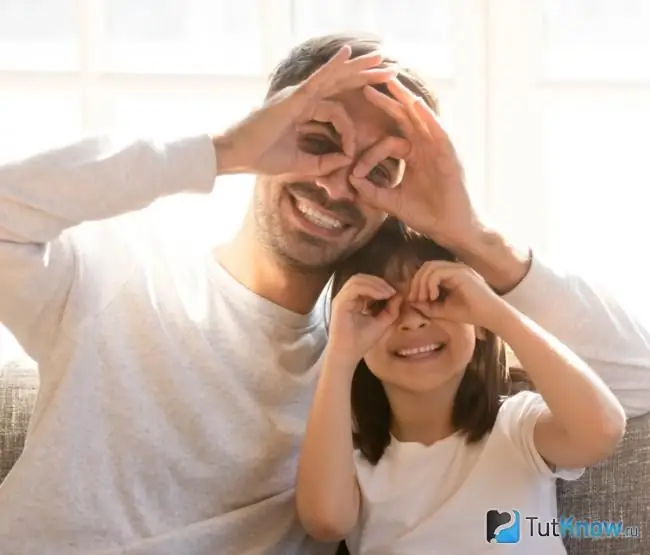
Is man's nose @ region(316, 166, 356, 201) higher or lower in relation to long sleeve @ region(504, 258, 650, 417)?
higher

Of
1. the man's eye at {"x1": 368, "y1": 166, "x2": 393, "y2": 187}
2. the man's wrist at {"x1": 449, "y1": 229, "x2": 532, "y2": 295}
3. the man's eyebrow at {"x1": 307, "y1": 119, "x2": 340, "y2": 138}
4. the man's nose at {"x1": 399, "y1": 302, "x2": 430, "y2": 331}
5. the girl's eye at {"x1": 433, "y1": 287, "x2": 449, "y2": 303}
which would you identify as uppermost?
the man's eyebrow at {"x1": 307, "y1": 119, "x2": 340, "y2": 138}

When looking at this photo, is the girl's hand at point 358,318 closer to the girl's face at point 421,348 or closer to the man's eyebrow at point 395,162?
the girl's face at point 421,348

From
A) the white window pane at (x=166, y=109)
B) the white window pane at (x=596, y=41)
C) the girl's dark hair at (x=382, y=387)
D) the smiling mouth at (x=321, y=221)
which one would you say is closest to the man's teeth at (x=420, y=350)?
the girl's dark hair at (x=382, y=387)

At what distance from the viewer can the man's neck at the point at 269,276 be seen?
1.49m

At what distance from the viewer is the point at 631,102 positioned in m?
1.92

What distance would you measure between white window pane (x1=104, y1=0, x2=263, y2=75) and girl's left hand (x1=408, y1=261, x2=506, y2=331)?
2.40 ft

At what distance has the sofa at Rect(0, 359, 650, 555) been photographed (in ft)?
Result: 4.77

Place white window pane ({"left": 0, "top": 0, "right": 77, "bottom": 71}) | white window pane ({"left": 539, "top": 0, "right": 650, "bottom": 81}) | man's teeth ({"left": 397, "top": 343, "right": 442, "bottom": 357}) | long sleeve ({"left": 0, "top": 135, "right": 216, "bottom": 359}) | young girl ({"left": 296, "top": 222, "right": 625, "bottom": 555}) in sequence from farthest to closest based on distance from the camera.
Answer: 1. white window pane ({"left": 539, "top": 0, "right": 650, "bottom": 81})
2. white window pane ({"left": 0, "top": 0, "right": 77, "bottom": 71})
3. man's teeth ({"left": 397, "top": 343, "right": 442, "bottom": 357})
4. young girl ({"left": 296, "top": 222, "right": 625, "bottom": 555})
5. long sleeve ({"left": 0, "top": 135, "right": 216, "bottom": 359})

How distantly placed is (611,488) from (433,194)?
572mm

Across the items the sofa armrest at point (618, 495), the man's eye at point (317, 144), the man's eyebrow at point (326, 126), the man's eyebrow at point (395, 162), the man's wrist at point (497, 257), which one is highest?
the man's eyebrow at point (326, 126)

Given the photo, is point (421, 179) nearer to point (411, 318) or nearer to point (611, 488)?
point (411, 318)

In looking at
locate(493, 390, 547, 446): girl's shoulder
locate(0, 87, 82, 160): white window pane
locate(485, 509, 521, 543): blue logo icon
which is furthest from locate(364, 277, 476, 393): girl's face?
locate(0, 87, 82, 160): white window pane

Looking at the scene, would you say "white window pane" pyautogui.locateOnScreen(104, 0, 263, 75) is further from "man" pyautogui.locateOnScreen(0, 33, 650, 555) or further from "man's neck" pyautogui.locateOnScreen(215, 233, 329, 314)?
"man's neck" pyautogui.locateOnScreen(215, 233, 329, 314)

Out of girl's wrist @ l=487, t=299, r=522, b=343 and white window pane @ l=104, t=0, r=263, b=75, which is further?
white window pane @ l=104, t=0, r=263, b=75
